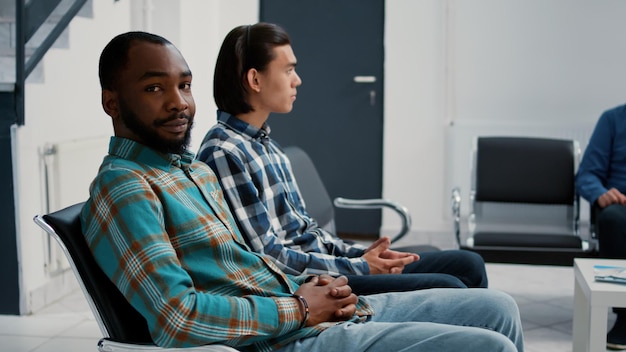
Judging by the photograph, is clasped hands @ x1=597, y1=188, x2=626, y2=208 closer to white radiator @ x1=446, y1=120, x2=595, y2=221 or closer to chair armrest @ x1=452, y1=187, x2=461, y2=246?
chair armrest @ x1=452, y1=187, x2=461, y2=246

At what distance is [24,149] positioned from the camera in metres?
3.71

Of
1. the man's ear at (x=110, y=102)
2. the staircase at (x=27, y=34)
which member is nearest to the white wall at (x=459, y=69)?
the staircase at (x=27, y=34)

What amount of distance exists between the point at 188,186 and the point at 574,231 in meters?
2.73

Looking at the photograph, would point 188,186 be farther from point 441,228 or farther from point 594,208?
point 441,228

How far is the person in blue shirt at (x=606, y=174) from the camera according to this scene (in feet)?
11.8

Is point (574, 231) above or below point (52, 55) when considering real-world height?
below

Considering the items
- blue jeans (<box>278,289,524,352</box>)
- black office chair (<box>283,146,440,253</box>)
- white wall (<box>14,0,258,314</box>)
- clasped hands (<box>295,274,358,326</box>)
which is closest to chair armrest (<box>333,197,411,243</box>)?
black office chair (<box>283,146,440,253</box>)

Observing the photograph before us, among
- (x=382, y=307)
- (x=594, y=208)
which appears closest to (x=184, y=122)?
(x=382, y=307)

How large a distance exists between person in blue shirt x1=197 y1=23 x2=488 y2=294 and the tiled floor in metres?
1.30

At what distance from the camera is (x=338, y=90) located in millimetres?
5750

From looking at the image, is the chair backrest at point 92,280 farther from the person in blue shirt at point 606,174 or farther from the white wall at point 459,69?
the white wall at point 459,69

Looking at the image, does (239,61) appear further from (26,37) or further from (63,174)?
(63,174)

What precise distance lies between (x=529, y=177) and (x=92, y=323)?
2.24 meters

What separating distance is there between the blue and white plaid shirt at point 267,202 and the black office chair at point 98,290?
0.53m
